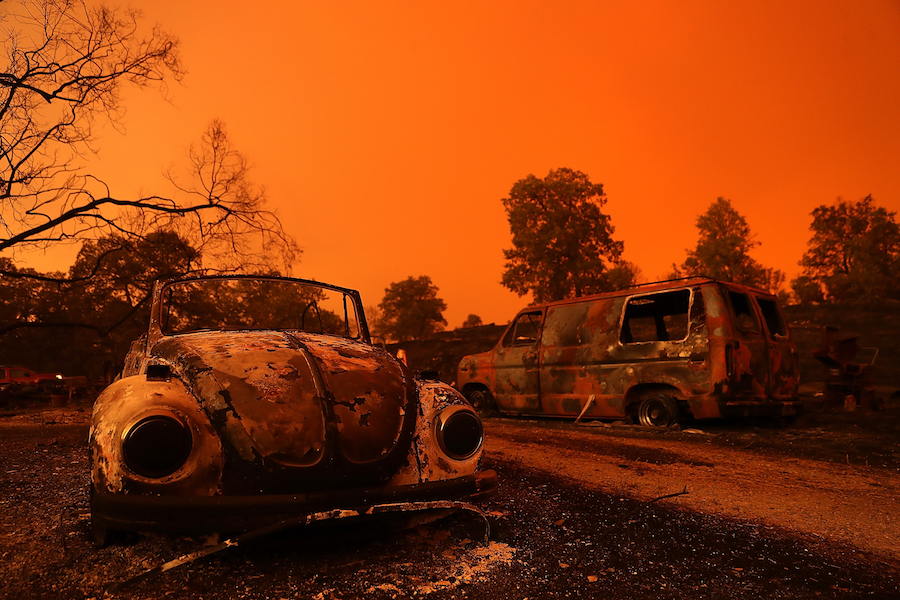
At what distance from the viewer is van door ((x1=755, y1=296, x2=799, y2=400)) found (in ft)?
23.1

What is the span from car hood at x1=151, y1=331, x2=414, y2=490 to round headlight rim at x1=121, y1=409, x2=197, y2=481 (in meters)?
0.15

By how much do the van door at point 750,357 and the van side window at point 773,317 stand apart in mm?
567

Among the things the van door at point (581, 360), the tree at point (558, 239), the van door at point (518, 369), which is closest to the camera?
the van door at point (581, 360)

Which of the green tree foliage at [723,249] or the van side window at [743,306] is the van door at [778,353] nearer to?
the van side window at [743,306]

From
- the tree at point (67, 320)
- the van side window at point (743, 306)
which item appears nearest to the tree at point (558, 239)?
the tree at point (67, 320)

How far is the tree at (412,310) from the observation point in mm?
58625

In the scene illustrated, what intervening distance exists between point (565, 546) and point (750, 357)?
16.6ft

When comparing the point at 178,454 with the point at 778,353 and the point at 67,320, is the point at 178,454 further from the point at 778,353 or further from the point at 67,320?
the point at 67,320

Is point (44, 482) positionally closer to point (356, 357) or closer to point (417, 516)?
point (356, 357)

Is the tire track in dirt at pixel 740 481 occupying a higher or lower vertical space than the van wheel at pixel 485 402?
lower

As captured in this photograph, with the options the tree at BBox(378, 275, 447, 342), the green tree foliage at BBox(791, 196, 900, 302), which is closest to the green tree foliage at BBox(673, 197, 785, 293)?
the green tree foliage at BBox(791, 196, 900, 302)

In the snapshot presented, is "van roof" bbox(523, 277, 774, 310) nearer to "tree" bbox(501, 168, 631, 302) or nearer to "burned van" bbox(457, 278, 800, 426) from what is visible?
"burned van" bbox(457, 278, 800, 426)

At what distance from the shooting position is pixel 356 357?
314cm

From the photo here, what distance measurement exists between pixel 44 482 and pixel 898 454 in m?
8.04
